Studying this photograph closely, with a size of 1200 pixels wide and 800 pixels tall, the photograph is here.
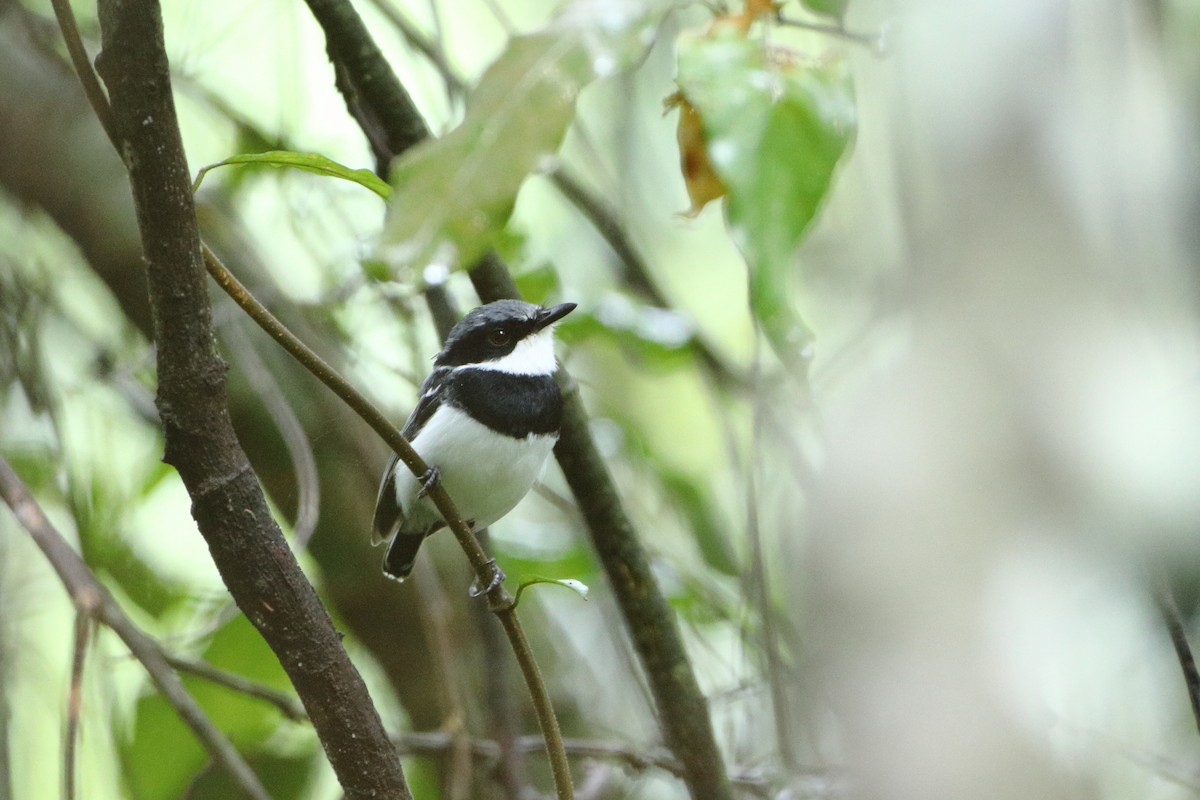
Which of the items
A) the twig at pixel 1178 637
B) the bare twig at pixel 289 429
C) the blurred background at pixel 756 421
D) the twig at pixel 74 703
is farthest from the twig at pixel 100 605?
the twig at pixel 1178 637

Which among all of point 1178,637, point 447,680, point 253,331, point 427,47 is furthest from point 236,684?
point 1178,637

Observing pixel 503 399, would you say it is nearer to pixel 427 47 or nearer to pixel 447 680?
pixel 447 680

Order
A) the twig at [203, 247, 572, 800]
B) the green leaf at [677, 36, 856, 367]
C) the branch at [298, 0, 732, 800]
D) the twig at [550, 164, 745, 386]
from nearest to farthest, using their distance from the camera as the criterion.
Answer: the green leaf at [677, 36, 856, 367] < the twig at [203, 247, 572, 800] < the branch at [298, 0, 732, 800] < the twig at [550, 164, 745, 386]

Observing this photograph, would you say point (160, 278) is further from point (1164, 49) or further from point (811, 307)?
point (811, 307)

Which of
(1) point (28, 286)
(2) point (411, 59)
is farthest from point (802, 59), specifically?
(1) point (28, 286)

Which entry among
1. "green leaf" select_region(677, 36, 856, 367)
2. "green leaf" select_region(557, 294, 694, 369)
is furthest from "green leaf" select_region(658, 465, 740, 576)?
"green leaf" select_region(677, 36, 856, 367)

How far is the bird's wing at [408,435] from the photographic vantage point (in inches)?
120

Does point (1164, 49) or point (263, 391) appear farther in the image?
point (263, 391)

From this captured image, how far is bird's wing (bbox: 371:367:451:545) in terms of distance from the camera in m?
3.05

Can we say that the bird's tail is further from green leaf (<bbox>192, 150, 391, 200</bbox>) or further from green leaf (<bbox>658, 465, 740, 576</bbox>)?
green leaf (<bbox>192, 150, 391, 200</bbox>)

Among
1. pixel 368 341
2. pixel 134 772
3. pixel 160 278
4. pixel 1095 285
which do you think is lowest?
pixel 134 772

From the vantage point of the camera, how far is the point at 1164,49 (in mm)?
2861

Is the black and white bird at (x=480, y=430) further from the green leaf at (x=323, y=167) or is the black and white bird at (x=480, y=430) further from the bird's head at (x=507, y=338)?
the green leaf at (x=323, y=167)

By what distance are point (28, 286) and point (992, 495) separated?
2846 mm
